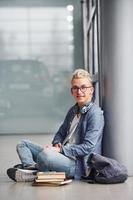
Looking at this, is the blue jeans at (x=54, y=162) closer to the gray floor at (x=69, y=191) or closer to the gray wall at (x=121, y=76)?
the gray floor at (x=69, y=191)

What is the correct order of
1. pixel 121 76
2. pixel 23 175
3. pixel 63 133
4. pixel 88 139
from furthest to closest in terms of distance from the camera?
1. pixel 63 133
2. pixel 121 76
3. pixel 23 175
4. pixel 88 139

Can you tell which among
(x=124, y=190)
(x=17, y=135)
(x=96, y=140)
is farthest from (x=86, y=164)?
(x=17, y=135)

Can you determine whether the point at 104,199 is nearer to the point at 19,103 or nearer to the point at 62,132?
the point at 62,132

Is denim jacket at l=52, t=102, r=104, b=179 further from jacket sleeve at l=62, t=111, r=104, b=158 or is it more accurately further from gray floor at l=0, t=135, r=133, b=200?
gray floor at l=0, t=135, r=133, b=200

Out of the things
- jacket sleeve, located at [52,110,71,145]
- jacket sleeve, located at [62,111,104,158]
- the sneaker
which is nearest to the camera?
jacket sleeve, located at [62,111,104,158]

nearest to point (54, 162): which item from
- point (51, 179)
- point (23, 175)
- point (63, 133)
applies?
point (51, 179)

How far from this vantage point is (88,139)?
13.2 feet

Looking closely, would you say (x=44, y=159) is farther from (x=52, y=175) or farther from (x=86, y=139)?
(x=86, y=139)

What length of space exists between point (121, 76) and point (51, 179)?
50.0 inches

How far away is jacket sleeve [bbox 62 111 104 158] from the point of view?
402 cm

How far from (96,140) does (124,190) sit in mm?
604

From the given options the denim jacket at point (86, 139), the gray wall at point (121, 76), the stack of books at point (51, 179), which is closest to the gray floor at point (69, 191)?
the stack of books at point (51, 179)

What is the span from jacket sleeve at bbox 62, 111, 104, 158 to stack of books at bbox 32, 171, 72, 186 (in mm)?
244

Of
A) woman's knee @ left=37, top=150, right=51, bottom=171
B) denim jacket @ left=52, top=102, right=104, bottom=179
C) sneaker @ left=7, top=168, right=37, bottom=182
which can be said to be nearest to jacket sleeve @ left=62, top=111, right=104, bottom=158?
denim jacket @ left=52, top=102, right=104, bottom=179
